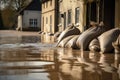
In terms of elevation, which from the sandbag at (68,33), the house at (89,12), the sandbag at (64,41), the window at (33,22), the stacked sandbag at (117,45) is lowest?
the stacked sandbag at (117,45)

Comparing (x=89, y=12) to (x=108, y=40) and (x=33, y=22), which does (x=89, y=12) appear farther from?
(x=33, y=22)

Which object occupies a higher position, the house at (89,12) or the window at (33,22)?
the window at (33,22)

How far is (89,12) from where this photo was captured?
78.9ft

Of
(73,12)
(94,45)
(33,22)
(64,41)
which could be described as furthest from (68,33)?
(33,22)

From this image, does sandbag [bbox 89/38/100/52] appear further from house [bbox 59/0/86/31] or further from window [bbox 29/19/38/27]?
window [bbox 29/19/38/27]

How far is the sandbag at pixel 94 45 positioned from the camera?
14019 mm

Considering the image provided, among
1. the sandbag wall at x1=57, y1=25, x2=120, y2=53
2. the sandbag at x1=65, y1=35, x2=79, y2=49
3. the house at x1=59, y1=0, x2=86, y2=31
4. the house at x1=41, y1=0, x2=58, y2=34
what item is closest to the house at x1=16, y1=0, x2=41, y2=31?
the house at x1=41, y1=0, x2=58, y2=34

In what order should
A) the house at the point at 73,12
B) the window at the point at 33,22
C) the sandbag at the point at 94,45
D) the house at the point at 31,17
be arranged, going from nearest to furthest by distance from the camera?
the sandbag at the point at 94,45 < the house at the point at 73,12 < the house at the point at 31,17 < the window at the point at 33,22

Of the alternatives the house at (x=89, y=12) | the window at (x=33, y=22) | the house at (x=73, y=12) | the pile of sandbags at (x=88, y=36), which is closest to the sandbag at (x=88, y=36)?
the pile of sandbags at (x=88, y=36)

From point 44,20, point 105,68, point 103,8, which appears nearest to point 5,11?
point 44,20

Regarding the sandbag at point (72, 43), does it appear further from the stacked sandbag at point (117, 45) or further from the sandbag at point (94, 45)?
the stacked sandbag at point (117, 45)

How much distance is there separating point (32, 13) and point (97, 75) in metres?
56.9

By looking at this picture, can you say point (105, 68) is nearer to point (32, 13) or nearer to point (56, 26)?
point (56, 26)

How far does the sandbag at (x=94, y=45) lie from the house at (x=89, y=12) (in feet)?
14.6
